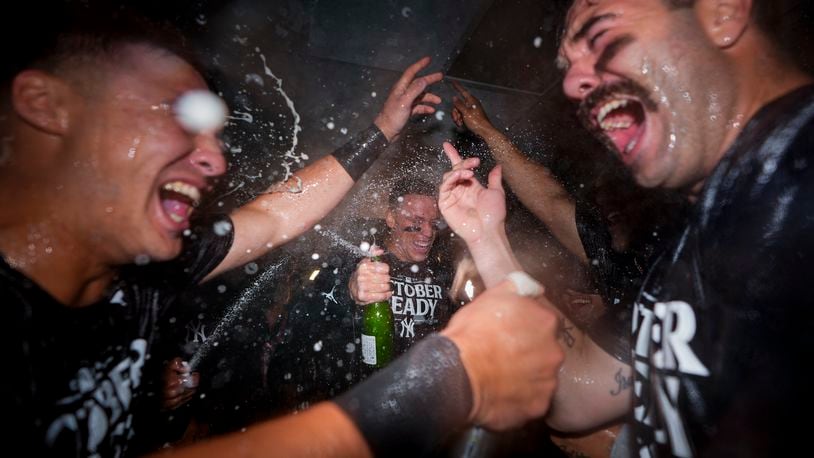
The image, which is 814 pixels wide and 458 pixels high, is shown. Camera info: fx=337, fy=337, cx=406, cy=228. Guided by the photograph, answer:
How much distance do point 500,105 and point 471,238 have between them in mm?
5042

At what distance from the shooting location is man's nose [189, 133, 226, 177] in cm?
216

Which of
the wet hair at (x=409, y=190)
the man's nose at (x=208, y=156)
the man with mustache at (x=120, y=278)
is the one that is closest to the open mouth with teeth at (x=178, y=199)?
the man with mustache at (x=120, y=278)

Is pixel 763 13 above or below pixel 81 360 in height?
above

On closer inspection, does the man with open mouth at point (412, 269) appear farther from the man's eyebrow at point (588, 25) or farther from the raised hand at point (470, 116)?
the man's eyebrow at point (588, 25)

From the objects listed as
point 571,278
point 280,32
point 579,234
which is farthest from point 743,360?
point 280,32

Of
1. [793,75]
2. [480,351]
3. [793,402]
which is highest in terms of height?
[793,75]

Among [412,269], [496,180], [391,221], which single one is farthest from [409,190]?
[496,180]

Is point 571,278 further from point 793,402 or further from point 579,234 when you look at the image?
point 793,402

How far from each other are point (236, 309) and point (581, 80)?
195 inches

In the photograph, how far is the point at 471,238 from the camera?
236 centimetres

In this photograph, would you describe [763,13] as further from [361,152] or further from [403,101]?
[361,152]

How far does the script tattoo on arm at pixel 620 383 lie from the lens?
2275 mm

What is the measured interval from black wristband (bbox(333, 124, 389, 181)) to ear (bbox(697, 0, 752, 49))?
7.44 feet

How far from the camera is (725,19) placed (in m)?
1.84
